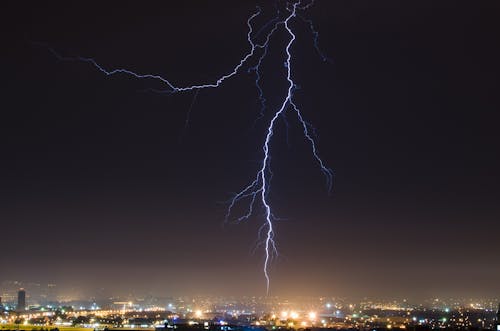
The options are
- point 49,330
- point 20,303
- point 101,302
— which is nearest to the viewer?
point 49,330

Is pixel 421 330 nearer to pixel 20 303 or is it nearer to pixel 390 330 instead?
pixel 390 330

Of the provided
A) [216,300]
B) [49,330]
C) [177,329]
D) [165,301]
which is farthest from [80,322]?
[216,300]

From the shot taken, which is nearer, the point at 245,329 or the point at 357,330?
the point at 245,329

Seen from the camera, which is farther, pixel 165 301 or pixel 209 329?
pixel 165 301

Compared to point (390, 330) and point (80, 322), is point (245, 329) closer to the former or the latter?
point (390, 330)

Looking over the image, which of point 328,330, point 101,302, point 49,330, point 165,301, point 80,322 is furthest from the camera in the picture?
point 165,301

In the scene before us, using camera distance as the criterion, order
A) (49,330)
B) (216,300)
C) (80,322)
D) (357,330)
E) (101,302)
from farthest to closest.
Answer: (216,300) → (101,302) → (80,322) → (357,330) → (49,330)

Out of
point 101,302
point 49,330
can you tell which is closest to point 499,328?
point 49,330

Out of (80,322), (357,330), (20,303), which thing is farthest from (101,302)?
(357,330)

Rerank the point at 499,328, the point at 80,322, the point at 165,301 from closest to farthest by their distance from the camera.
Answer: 1. the point at 499,328
2. the point at 80,322
3. the point at 165,301
